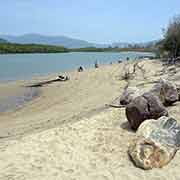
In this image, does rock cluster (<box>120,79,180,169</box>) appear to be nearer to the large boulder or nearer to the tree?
the large boulder

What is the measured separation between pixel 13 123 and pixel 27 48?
326 feet

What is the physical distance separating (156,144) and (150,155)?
243 millimetres

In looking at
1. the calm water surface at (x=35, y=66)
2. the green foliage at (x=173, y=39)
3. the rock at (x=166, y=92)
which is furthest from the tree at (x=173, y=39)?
the rock at (x=166, y=92)

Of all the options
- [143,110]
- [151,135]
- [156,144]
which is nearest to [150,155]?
[156,144]

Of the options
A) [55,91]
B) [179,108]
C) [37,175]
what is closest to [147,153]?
[37,175]

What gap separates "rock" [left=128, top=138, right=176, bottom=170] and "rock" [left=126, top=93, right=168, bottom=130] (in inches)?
61.4

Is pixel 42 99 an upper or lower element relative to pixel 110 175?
lower

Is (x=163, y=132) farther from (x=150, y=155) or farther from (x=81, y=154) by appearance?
(x=81, y=154)

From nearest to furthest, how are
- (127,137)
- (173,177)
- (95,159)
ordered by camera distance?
(173,177), (95,159), (127,137)

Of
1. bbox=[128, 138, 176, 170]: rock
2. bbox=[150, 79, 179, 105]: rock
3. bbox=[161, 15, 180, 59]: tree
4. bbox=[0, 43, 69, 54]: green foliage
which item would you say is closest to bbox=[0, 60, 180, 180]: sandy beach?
bbox=[128, 138, 176, 170]: rock

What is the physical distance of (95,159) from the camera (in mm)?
6398

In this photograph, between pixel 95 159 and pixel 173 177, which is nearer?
pixel 173 177

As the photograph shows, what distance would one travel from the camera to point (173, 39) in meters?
31.7

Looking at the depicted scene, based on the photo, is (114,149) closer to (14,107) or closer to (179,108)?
(179,108)
